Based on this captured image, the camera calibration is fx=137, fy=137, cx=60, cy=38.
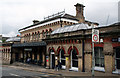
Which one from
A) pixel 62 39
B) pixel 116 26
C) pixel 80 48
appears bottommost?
pixel 80 48

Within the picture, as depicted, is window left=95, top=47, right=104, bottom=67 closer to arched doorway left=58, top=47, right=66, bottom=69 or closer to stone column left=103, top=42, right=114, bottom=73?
stone column left=103, top=42, right=114, bottom=73

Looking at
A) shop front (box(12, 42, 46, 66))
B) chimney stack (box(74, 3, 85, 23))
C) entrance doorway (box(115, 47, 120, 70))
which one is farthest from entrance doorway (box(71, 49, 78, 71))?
chimney stack (box(74, 3, 85, 23))

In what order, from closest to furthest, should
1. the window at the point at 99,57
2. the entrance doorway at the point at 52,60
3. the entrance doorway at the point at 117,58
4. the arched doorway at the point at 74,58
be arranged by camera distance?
the entrance doorway at the point at 117,58, the window at the point at 99,57, the arched doorway at the point at 74,58, the entrance doorway at the point at 52,60

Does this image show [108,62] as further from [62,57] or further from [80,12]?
[80,12]

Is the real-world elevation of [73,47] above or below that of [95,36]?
below

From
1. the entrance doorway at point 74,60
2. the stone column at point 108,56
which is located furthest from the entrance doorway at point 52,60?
the stone column at point 108,56

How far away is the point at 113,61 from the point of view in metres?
15.5

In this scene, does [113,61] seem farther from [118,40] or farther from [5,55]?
[5,55]

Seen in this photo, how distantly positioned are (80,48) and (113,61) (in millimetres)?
4735

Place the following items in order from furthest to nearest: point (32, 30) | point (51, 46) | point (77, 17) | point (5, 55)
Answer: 1. point (5, 55)
2. point (32, 30)
3. point (77, 17)
4. point (51, 46)

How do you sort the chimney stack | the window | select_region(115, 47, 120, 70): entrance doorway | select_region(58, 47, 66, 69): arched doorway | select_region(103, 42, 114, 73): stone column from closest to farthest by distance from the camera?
select_region(115, 47, 120, 70): entrance doorway → select_region(103, 42, 114, 73): stone column → the window → select_region(58, 47, 66, 69): arched doorway → the chimney stack

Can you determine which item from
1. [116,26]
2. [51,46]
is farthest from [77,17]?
[116,26]

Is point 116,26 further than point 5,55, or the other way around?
point 5,55

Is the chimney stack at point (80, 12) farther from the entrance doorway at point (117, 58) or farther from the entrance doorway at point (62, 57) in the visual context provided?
the entrance doorway at point (117, 58)
